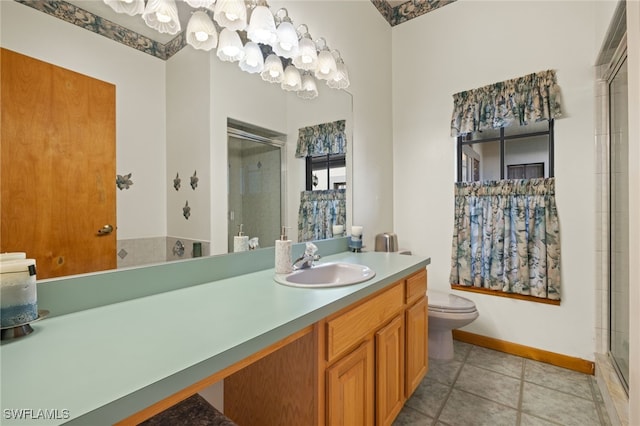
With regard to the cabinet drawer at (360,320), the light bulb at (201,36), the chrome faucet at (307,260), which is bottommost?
the cabinet drawer at (360,320)

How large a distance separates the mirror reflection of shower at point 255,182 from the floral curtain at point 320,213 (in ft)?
0.67

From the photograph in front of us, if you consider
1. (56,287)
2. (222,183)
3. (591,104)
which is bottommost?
(56,287)

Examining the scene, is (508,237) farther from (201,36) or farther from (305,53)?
(201,36)

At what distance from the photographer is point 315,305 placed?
94 centimetres

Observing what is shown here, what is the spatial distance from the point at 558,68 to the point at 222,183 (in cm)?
250

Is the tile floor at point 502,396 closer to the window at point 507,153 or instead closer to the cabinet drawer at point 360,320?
the cabinet drawer at point 360,320

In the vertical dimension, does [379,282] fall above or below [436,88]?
below

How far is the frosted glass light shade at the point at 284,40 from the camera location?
1.60 meters

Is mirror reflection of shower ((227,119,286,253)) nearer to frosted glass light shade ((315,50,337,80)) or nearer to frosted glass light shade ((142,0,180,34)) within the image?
frosted glass light shade ((142,0,180,34))

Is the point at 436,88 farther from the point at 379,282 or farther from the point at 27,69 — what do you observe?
the point at 27,69

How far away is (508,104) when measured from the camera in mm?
2254

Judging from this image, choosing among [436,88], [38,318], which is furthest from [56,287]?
[436,88]

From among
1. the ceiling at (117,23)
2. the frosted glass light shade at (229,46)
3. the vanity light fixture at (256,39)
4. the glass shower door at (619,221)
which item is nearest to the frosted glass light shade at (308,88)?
the vanity light fixture at (256,39)

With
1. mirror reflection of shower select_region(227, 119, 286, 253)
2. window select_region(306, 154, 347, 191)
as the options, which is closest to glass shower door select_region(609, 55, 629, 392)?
window select_region(306, 154, 347, 191)
